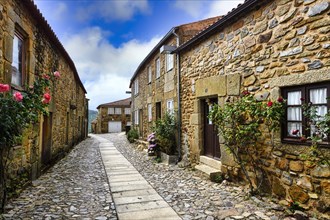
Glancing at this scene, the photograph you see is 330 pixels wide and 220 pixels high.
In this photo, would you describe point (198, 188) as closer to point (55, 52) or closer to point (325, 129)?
point (325, 129)

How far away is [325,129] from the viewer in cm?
342

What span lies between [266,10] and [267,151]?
2.86 meters

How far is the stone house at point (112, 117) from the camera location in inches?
1448

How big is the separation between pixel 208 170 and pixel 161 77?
18.9 feet

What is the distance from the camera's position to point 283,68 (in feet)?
14.1

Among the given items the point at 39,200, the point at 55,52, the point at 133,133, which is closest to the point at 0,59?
the point at 39,200

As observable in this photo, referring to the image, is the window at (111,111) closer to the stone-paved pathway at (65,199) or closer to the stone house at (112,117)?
the stone house at (112,117)

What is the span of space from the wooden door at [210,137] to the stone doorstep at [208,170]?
423 millimetres

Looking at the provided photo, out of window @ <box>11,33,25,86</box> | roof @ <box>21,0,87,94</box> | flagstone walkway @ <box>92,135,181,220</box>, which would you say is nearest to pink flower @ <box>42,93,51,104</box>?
window @ <box>11,33,25,86</box>

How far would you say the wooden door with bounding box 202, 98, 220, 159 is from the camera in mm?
6949

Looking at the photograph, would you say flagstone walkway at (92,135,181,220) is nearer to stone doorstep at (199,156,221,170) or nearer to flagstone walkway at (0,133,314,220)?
flagstone walkway at (0,133,314,220)

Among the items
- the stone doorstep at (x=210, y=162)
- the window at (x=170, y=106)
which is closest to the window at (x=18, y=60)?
the stone doorstep at (x=210, y=162)

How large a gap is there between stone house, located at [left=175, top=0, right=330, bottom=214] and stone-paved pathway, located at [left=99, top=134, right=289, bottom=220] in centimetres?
54

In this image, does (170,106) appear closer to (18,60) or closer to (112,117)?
(18,60)
